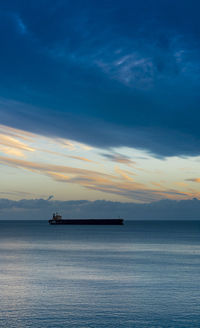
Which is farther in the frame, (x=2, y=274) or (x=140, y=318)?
(x=2, y=274)

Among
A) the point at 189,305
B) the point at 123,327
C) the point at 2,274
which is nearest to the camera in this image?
the point at 123,327

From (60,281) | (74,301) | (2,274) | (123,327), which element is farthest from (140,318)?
(2,274)

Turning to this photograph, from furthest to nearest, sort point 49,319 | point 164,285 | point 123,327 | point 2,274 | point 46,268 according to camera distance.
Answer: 1. point 46,268
2. point 2,274
3. point 164,285
4. point 49,319
5. point 123,327

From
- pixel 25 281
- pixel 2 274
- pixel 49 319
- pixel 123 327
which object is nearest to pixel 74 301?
pixel 49 319

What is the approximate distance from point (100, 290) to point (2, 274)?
22.3 meters

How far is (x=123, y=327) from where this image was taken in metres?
35.3

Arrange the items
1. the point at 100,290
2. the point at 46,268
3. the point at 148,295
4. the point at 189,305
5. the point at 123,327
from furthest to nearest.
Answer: the point at 46,268
the point at 100,290
the point at 148,295
the point at 189,305
the point at 123,327

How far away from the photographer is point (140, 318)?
38.2 meters

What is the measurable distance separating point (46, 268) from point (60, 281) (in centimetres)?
1508

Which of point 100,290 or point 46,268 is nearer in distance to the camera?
point 100,290

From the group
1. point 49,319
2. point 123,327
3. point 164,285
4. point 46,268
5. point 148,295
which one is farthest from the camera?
point 46,268

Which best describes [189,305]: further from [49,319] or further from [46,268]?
[46,268]

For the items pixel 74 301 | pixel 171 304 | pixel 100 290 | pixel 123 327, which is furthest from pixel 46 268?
→ pixel 123 327

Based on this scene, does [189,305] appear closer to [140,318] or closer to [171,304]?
[171,304]
